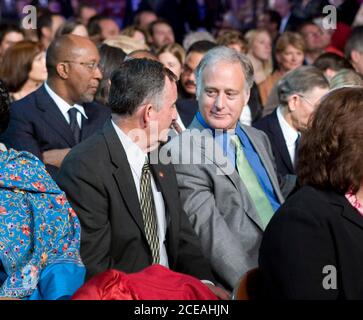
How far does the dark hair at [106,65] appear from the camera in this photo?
7020 mm

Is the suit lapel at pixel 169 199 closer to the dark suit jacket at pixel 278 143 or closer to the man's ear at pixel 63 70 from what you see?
the man's ear at pixel 63 70

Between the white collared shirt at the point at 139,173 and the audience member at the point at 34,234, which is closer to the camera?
the audience member at the point at 34,234

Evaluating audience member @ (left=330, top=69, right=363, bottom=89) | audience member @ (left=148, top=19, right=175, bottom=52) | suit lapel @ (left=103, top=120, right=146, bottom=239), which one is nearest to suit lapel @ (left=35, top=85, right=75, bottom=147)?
suit lapel @ (left=103, top=120, right=146, bottom=239)

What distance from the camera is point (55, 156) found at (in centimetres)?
577

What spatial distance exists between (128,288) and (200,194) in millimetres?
1733

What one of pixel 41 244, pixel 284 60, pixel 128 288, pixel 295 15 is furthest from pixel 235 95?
pixel 295 15

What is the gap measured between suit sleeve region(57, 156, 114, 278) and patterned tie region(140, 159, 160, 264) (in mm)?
225

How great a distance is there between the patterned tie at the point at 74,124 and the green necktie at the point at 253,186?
3.87 feet

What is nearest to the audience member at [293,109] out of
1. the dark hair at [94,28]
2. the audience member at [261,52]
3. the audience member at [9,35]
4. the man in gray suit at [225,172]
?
the man in gray suit at [225,172]

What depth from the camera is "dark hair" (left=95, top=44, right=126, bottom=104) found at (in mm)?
7020

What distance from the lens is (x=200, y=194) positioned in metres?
5.09

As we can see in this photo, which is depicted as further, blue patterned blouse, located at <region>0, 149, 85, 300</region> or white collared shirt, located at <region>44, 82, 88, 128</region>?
white collared shirt, located at <region>44, 82, 88, 128</region>

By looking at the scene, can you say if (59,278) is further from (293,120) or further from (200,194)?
(293,120)

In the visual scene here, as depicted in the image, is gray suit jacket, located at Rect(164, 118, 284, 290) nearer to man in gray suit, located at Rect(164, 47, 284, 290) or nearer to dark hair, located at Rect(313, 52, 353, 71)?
man in gray suit, located at Rect(164, 47, 284, 290)
